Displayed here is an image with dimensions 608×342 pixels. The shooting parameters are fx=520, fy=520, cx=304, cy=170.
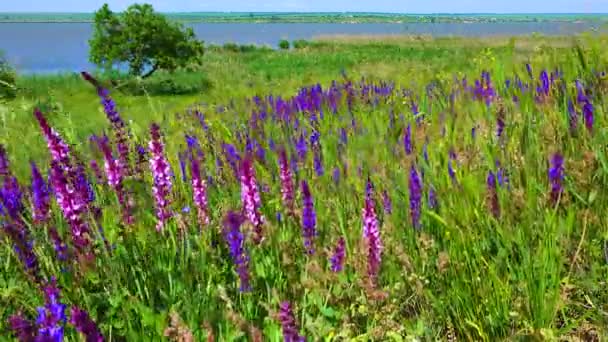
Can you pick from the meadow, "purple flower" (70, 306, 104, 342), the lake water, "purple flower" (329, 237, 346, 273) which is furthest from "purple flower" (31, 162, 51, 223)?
the lake water

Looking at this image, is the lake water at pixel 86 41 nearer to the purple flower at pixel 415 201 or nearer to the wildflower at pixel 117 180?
the wildflower at pixel 117 180

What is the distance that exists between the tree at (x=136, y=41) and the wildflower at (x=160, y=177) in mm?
21991

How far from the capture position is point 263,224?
2088 mm

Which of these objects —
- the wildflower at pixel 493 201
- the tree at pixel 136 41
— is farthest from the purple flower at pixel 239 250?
the tree at pixel 136 41

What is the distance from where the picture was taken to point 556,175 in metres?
2.08

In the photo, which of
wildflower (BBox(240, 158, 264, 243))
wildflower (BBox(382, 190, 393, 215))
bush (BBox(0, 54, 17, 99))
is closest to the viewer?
wildflower (BBox(240, 158, 264, 243))

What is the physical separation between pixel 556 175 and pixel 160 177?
1596mm

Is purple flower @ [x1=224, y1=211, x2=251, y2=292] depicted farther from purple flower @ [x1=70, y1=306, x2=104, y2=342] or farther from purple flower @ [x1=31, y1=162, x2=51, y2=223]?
purple flower @ [x1=31, y1=162, x2=51, y2=223]

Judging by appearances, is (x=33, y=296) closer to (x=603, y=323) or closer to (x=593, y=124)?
(x=603, y=323)

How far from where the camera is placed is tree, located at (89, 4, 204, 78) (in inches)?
906

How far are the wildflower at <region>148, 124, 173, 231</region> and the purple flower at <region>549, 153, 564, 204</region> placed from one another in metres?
1.55

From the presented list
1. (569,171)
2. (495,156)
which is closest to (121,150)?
(495,156)

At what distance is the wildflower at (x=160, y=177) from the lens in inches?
80.1

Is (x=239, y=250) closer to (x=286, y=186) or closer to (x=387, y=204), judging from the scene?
(x=286, y=186)
